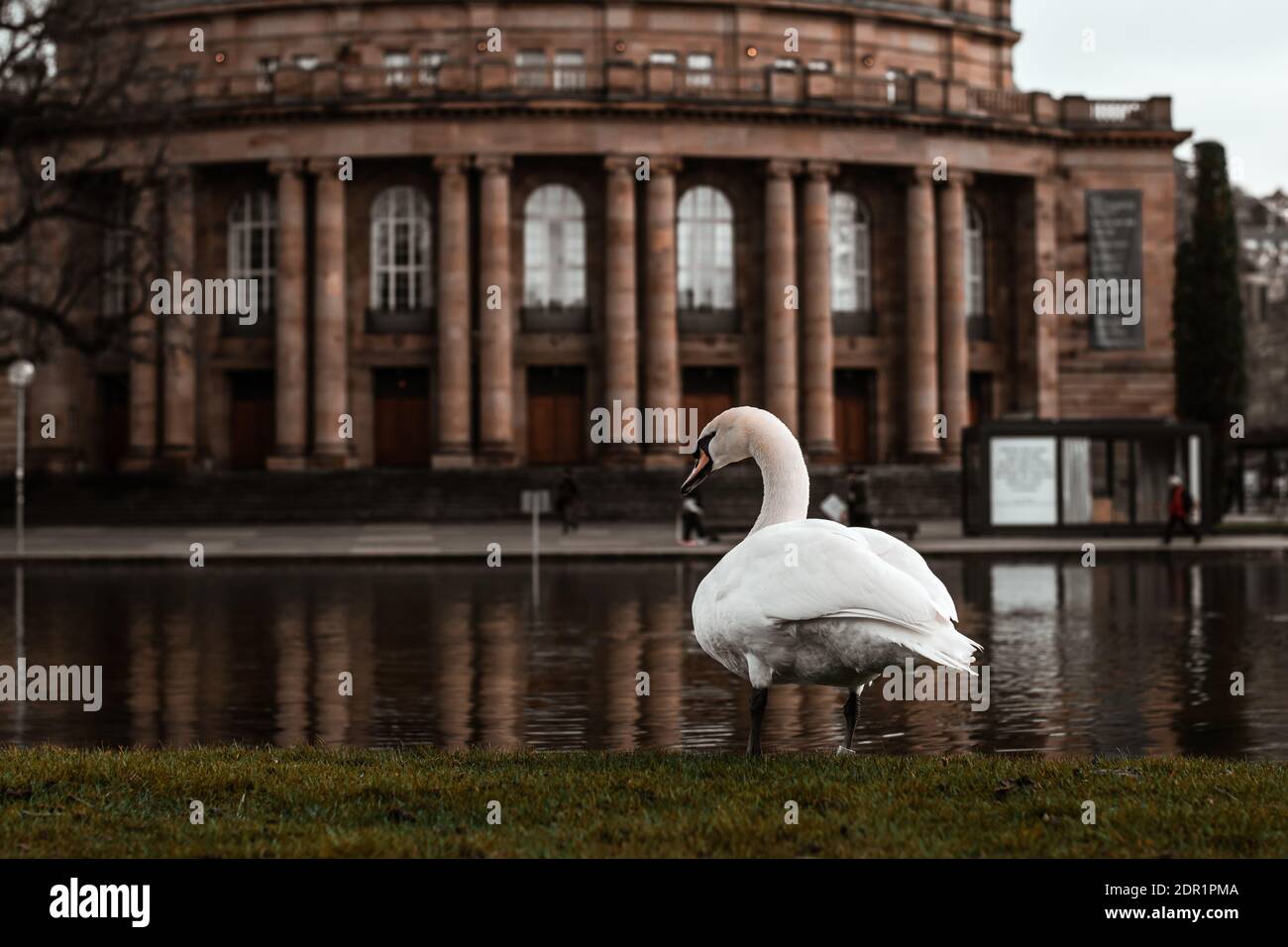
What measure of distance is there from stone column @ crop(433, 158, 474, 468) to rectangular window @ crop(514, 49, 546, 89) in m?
3.51

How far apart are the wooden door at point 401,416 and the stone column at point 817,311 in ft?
41.6

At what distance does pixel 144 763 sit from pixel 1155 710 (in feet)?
24.6

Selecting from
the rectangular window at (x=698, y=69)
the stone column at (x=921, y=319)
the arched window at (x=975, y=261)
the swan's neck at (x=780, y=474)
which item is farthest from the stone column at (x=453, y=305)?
the swan's neck at (x=780, y=474)

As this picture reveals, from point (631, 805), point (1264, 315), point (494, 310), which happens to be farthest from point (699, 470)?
point (1264, 315)

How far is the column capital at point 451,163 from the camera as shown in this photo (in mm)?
58250

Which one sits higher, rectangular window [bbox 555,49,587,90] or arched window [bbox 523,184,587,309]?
rectangular window [bbox 555,49,587,90]

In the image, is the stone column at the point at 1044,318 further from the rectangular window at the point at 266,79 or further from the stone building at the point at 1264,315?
the stone building at the point at 1264,315

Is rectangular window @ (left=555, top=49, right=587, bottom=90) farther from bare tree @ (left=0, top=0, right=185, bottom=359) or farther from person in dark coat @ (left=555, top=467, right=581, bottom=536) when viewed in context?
person in dark coat @ (left=555, top=467, right=581, bottom=536)

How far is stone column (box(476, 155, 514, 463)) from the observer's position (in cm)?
5838

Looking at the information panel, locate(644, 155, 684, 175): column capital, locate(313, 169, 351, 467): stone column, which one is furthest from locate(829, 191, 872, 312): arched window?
the information panel

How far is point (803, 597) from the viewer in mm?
8023

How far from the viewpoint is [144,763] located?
9188 mm
